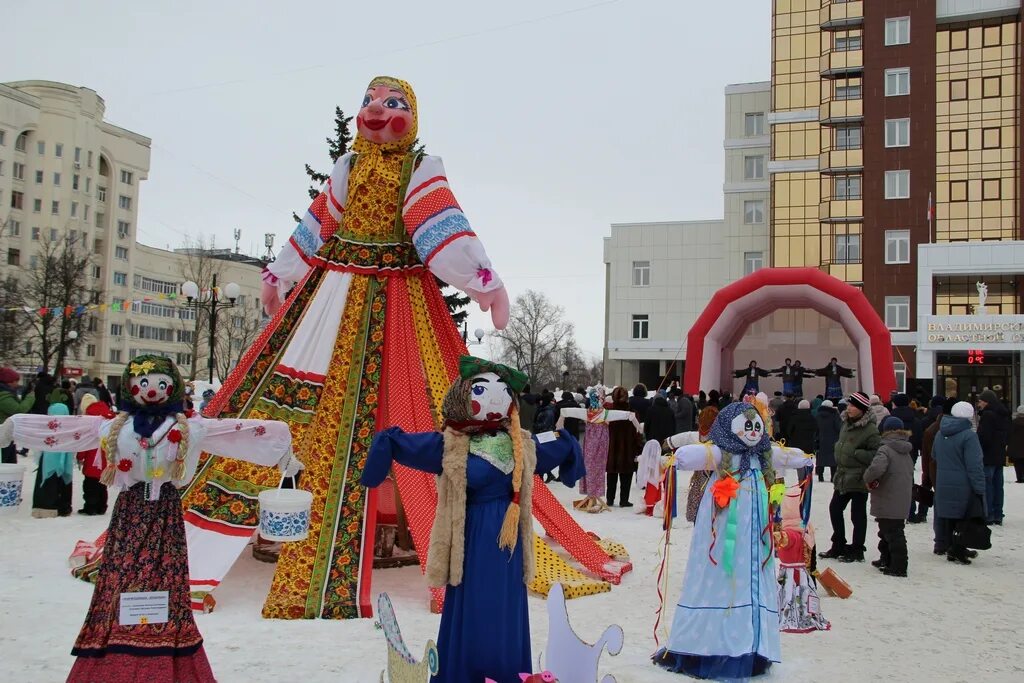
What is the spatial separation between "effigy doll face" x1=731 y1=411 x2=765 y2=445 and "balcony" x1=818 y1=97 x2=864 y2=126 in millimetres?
30642

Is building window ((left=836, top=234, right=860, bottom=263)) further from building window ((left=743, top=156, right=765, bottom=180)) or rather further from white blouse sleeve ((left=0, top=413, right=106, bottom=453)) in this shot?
white blouse sleeve ((left=0, top=413, right=106, bottom=453))

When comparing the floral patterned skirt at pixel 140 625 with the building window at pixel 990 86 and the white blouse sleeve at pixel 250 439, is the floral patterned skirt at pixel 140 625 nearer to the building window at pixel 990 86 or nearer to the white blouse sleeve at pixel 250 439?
the white blouse sleeve at pixel 250 439

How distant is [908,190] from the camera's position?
32.2 meters

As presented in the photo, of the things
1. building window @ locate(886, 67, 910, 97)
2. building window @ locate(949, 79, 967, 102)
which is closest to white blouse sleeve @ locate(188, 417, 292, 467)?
building window @ locate(886, 67, 910, 97)

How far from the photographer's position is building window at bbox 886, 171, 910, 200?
32.3 metres

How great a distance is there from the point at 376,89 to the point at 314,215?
1106 mm

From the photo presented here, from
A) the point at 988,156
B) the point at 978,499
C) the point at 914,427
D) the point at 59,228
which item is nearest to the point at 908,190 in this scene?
the point at 988,156

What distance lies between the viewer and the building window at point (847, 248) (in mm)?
32875

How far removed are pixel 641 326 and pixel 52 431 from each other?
1300 inches

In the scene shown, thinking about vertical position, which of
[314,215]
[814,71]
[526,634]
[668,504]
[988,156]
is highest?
[814,71]

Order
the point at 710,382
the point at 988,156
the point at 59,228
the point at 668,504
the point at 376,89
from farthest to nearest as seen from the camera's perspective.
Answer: the point at 59,228 < the point at 988,156 < the point at 710,382 < the point at 376,89 < the point at 668,504

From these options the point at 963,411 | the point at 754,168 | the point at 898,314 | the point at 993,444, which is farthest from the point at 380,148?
the point at 754,168

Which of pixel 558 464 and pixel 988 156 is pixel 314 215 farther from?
pixel 988 156

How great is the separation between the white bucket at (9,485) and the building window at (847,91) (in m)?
33.6
